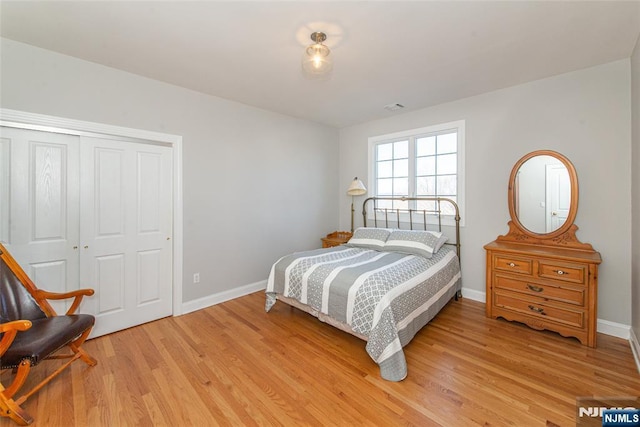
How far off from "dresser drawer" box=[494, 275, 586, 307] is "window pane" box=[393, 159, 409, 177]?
192cm

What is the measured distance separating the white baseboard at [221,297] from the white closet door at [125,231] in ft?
0.72

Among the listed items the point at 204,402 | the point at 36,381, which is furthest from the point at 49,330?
the point at 204,402

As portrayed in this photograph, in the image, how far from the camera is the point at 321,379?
2.03m

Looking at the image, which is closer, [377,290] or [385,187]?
[377,290]

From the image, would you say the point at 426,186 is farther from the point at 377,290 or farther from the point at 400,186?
the point at 377,290

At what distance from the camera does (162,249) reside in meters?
3.07

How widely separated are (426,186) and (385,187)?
676mm

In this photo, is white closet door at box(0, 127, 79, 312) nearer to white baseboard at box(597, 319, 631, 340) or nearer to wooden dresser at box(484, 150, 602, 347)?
wooden dresser at box(484, 150, 602, 347)

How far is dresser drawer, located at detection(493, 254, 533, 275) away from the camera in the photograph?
2.70m

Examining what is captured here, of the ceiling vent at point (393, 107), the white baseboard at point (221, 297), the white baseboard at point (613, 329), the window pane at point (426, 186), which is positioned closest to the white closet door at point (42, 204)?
the white baseboard at point (221, 297)

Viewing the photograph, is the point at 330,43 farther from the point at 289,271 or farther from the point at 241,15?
the point at 289,271

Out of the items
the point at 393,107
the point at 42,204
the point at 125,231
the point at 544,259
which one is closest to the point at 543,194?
the point at 544,259

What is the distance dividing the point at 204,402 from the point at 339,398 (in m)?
0.90

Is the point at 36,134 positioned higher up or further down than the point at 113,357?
higher up
